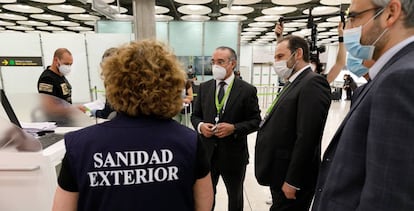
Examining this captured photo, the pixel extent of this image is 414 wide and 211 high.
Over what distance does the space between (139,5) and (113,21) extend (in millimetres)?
3034

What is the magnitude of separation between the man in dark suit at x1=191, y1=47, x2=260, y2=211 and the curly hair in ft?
3.58

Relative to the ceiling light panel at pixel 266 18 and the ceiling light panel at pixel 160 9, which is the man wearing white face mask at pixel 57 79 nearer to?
the ceiling light panel at pixel 160 9

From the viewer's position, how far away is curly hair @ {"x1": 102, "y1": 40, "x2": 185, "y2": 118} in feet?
2.69

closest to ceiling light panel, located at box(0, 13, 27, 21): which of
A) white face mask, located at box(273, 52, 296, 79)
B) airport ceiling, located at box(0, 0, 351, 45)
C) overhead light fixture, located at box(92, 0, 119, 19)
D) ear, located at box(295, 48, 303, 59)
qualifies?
airport ceiling, located at box(0, 0, 351, 45)

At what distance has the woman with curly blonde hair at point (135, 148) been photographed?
0.78 metres

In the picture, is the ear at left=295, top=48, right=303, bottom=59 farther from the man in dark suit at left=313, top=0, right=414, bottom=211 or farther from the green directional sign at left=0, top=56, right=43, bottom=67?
the green directional sign at left=0, top=56, right=43, bottom=67

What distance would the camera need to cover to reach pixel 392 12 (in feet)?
2.53

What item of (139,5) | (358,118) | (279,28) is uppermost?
(139,5)

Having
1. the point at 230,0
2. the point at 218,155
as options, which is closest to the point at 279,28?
the point at 218,155

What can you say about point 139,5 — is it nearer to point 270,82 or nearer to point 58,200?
point 58,200

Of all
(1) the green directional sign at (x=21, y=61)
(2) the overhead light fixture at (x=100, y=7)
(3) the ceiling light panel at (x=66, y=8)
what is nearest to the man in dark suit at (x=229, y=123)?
(2) the overhead light fixture at (x=100, y=7)

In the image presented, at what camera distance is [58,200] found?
0.83 m

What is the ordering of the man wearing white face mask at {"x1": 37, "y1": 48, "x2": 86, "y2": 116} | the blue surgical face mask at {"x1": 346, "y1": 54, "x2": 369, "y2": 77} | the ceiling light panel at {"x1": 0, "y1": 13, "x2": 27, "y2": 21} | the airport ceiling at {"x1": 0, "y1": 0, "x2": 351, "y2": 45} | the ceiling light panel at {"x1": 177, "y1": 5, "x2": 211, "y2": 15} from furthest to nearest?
the ceiling light panel at {"x1": 0, "y1": 13, "x2": 27, "y2": 21} → the ceiling light panel at {"x1": 177, "y1": 5, "x2": 211, "y2": 15} → the airport ceiling at {"x1": 0, "y1": 0, "x2": 351, "y2": 45} → the man wearing white face mask at {"x1": 37, "y1": 48, "x2": 86, "y2": 116} → the blue surgical face mask at {"x1": 346, "y1": 54, "x2": 369, "y2": 77}

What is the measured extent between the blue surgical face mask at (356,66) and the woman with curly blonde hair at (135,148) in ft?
2.67
